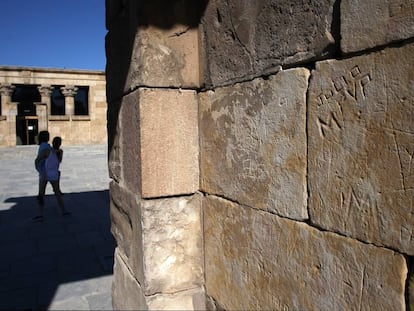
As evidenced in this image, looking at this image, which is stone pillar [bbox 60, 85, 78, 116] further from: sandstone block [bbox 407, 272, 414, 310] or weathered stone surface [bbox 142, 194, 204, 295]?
sandstone block [bbox 407, 272, 414, 310]

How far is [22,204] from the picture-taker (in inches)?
303

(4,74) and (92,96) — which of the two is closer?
(4,74)

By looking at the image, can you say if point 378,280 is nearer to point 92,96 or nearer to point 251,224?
point 251,224

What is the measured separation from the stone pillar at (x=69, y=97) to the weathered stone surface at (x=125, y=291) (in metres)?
24.7

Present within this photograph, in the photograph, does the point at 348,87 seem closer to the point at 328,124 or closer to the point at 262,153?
the point at 328,124

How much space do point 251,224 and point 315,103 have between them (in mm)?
680

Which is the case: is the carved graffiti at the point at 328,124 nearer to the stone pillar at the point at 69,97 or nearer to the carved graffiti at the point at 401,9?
the carved graffiti at the point at 401,9

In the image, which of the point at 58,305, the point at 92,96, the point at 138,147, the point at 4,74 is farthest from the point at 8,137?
the point at 138,147

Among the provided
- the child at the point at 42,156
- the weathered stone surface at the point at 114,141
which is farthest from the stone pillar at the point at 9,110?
the weathered stone surface at the point at 114,141

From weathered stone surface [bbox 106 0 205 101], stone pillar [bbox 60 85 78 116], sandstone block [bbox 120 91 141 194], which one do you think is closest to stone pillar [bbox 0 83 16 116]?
stone pillar [bbox 60 85 78 116]

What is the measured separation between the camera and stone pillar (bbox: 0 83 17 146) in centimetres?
2338

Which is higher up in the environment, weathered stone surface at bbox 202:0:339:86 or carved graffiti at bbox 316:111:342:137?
weathered stone surface at bbox 202:0:339:86

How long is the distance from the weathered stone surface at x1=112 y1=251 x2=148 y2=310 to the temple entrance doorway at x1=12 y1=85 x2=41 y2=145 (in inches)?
1024

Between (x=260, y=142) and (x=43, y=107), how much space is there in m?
25.9
